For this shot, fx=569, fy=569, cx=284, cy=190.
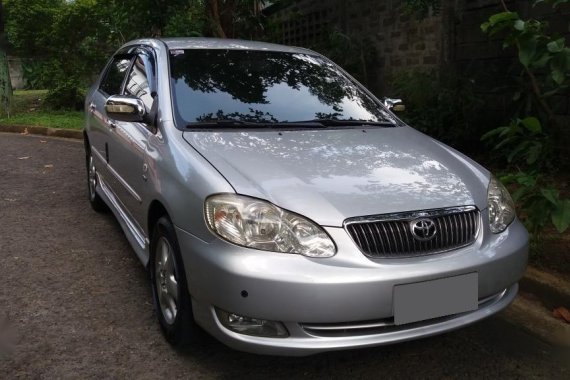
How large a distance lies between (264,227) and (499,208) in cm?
122

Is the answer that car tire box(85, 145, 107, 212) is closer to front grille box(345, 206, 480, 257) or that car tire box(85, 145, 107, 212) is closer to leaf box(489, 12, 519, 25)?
front grille box(345, 206, 480, 257)

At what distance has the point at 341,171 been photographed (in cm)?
266

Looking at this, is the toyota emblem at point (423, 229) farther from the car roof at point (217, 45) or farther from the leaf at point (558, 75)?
the car roof at point (217, 45)

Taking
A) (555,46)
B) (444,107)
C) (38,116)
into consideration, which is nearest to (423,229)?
(555,46)

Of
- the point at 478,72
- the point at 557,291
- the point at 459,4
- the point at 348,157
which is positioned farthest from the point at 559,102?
the point at 348,157

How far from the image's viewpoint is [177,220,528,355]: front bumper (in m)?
2.21

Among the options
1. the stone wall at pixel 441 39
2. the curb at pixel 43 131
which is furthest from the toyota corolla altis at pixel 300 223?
the curb at pixel 43 131

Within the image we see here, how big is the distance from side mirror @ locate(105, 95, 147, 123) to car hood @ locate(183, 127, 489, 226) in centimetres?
40

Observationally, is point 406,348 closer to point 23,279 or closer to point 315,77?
point 315,77

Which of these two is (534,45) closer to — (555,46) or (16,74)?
(555,46)

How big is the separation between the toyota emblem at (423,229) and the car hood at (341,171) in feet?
0.23

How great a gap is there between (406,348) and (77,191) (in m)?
4.26

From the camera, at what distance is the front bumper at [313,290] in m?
2.21

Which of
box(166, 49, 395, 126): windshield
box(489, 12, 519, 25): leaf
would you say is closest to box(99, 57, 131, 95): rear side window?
box(166, 49, 395, 126): windshield
